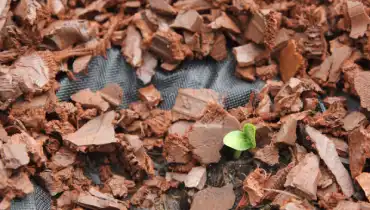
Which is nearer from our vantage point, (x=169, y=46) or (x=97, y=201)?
(x=97, y=201)

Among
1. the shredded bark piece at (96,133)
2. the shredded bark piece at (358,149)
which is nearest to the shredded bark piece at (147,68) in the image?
the shredded bark piece at (96,133)

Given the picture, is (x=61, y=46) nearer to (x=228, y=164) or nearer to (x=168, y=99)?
(x=168, y=99)

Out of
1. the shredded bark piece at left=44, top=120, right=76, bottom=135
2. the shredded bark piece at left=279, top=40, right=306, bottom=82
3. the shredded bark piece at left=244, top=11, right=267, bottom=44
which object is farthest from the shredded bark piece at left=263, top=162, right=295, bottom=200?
the shredded bark piece at left=44, top=120, right=76, bottom=135

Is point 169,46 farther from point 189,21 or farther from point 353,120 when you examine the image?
point 353,120

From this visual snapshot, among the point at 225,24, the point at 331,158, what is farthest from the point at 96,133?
the point at 331,158

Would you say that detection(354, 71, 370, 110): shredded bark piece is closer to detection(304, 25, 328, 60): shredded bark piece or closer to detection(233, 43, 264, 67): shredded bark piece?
detection(304, 25, 328, 60): shredded bark piece

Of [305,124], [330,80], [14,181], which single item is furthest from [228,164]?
[14,181]
